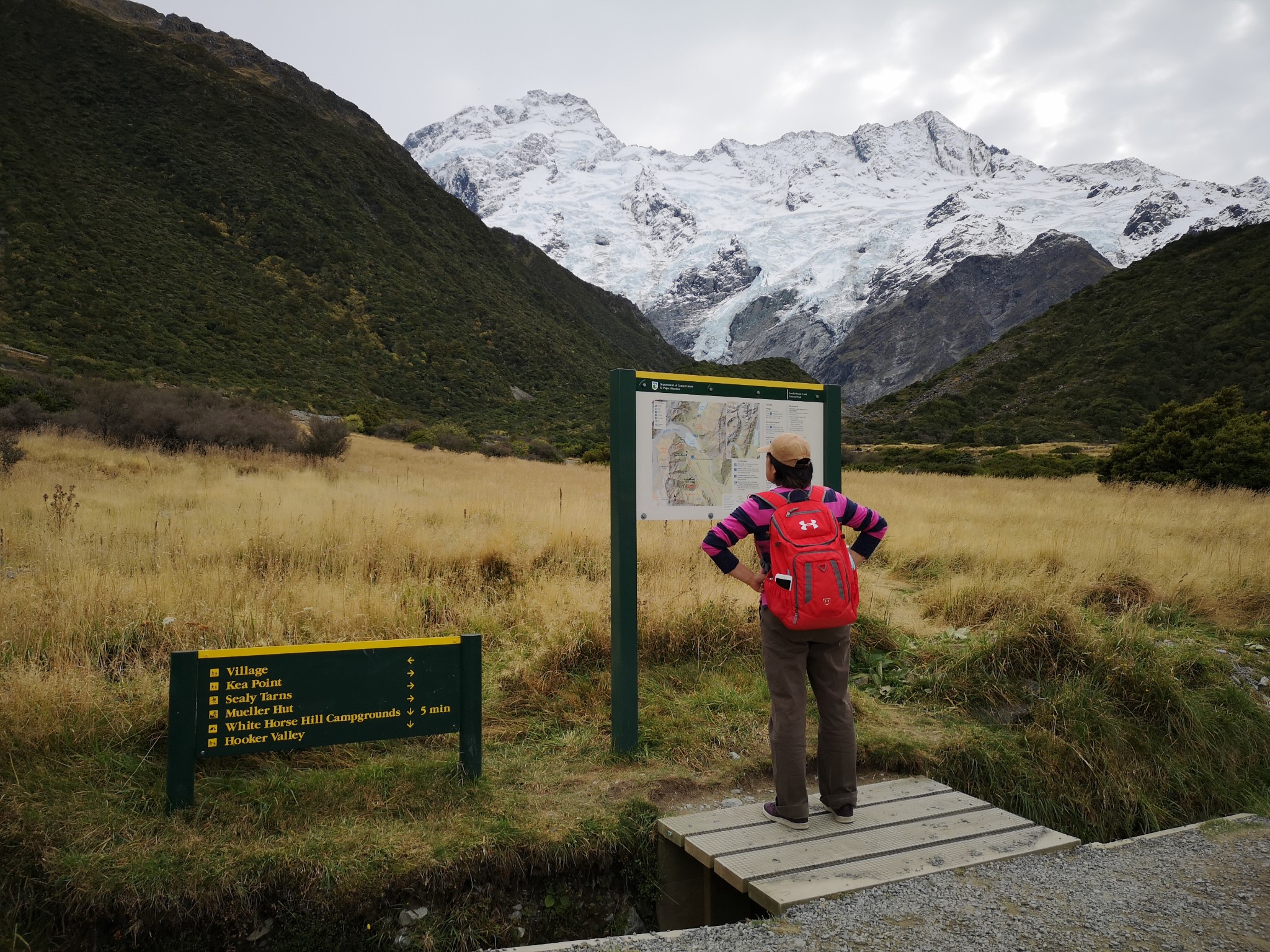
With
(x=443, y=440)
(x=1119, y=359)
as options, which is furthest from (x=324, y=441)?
(x=1119, y=359)

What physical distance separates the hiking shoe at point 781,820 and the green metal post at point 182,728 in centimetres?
276

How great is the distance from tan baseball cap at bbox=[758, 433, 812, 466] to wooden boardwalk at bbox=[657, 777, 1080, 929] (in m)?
1.77

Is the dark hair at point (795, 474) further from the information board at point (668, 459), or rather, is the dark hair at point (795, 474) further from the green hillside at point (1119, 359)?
the green hillside at point (1119, 359)

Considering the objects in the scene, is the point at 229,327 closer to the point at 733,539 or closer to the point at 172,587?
the point at 172,587

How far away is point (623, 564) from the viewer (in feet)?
14.4

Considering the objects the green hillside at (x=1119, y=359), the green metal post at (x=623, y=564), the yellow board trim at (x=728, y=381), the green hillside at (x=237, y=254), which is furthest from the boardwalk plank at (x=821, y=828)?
the green hillside at (x=1119, y=359)

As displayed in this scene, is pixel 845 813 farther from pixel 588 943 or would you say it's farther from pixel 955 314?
pixel 955 314

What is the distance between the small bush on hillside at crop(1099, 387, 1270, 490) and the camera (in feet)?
54.9

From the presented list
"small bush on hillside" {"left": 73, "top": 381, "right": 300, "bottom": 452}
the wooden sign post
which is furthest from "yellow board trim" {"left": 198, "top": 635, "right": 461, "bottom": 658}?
"small bush on hillside" {"left": 73, "top": 381, "right": 300, "bottom": 452}

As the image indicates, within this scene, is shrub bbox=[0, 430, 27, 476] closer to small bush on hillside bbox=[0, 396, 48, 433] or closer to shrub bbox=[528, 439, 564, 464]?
small bush on hillside bbox=[0, 396, 48, 433]

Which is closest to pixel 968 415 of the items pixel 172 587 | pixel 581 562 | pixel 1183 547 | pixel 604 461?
pixel 604 461

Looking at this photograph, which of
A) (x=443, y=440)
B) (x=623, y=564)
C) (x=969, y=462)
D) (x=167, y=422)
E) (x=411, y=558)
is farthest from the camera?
(x=969, y=462)

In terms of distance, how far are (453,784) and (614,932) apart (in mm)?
1099

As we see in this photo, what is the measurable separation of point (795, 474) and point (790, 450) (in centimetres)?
12
